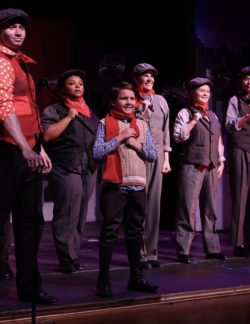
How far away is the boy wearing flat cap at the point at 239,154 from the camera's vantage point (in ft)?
25.0

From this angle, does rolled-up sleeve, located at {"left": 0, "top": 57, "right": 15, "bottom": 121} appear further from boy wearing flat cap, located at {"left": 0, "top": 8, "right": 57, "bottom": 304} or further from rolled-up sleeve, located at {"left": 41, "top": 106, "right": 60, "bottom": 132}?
rolled-up sleeve, located at {"left": 41, "top": 106, "right": 60, "bottom": 132}

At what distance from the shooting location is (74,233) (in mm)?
6789

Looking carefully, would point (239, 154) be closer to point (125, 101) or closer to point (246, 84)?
point (246, 84)

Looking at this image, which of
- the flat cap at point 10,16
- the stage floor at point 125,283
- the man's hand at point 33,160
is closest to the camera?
the man's hand at point 33,160

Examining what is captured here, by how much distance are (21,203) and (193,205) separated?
231 centimetres

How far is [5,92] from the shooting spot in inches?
199

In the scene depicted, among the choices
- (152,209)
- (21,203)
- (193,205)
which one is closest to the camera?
(21,203)

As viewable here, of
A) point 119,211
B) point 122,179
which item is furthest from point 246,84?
point 119,211

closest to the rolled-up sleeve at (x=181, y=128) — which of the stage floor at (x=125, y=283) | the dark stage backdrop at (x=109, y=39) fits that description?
the stage floor at (x=125, y=283)

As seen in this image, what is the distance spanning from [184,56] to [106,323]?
193 inches

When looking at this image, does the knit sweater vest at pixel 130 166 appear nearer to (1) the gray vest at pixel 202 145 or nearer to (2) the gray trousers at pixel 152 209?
(2) the gray trousers at pixel 152 209

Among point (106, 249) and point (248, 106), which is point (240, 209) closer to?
point (248, 106)

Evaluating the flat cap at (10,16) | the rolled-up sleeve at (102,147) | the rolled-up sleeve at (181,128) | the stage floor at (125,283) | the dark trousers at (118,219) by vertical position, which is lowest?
the stage floor at (125,283)

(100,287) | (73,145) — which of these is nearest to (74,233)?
(73,145)
